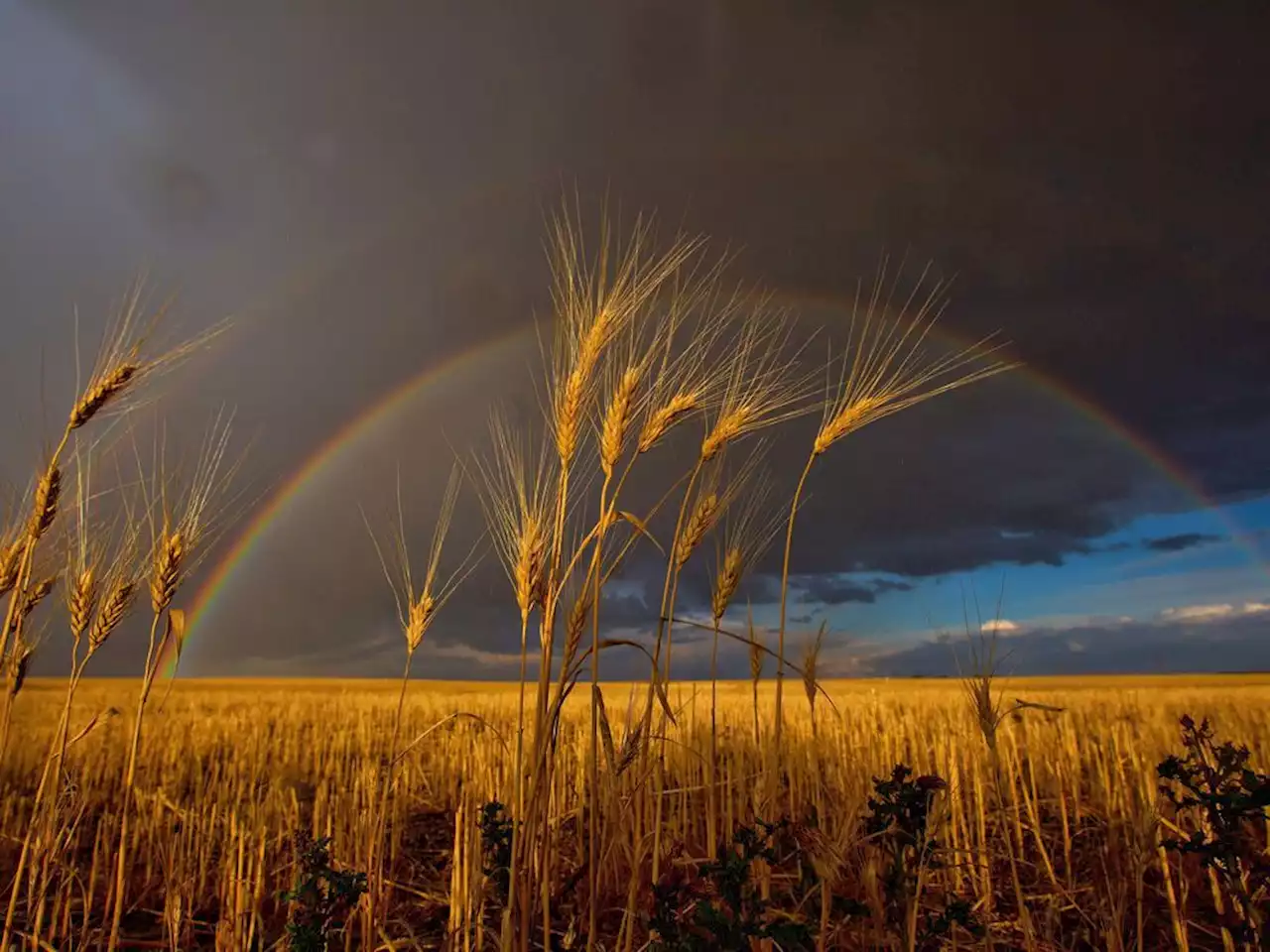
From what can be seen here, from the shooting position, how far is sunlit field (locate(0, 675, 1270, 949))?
366 cm

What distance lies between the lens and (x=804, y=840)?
8.42ft

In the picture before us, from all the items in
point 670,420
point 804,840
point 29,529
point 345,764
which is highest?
point 670,420

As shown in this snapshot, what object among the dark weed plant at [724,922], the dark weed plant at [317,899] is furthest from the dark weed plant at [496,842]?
the dark weed plant at [724,922]

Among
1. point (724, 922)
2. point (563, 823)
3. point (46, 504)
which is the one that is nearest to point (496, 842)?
point (563, 823)

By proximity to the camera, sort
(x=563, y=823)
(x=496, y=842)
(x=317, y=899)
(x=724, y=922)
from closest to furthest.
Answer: (x=724, y=922), (x=317, y=899), (x=496, y=842), (x=563, y=823)

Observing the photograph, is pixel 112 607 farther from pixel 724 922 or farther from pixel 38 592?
pixel 724 922

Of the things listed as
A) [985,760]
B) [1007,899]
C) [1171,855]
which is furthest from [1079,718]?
[1007,899]

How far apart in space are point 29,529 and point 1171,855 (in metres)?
6.55

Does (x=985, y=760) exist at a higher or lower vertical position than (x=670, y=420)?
lower

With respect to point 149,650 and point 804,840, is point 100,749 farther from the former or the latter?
point 804,840

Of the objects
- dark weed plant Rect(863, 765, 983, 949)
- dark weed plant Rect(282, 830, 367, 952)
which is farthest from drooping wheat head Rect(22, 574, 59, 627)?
dark weed plant Rect(863, 765, 983, 949)

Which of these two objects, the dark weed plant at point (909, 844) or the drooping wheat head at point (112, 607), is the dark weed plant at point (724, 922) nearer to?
the dark weed plant at point (909, 844)

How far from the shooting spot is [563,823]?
5.09 meters

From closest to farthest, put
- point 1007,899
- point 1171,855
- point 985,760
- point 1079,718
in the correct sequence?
point 1007,899 → point 1171,855 → point 985,760 → point 1079,718
